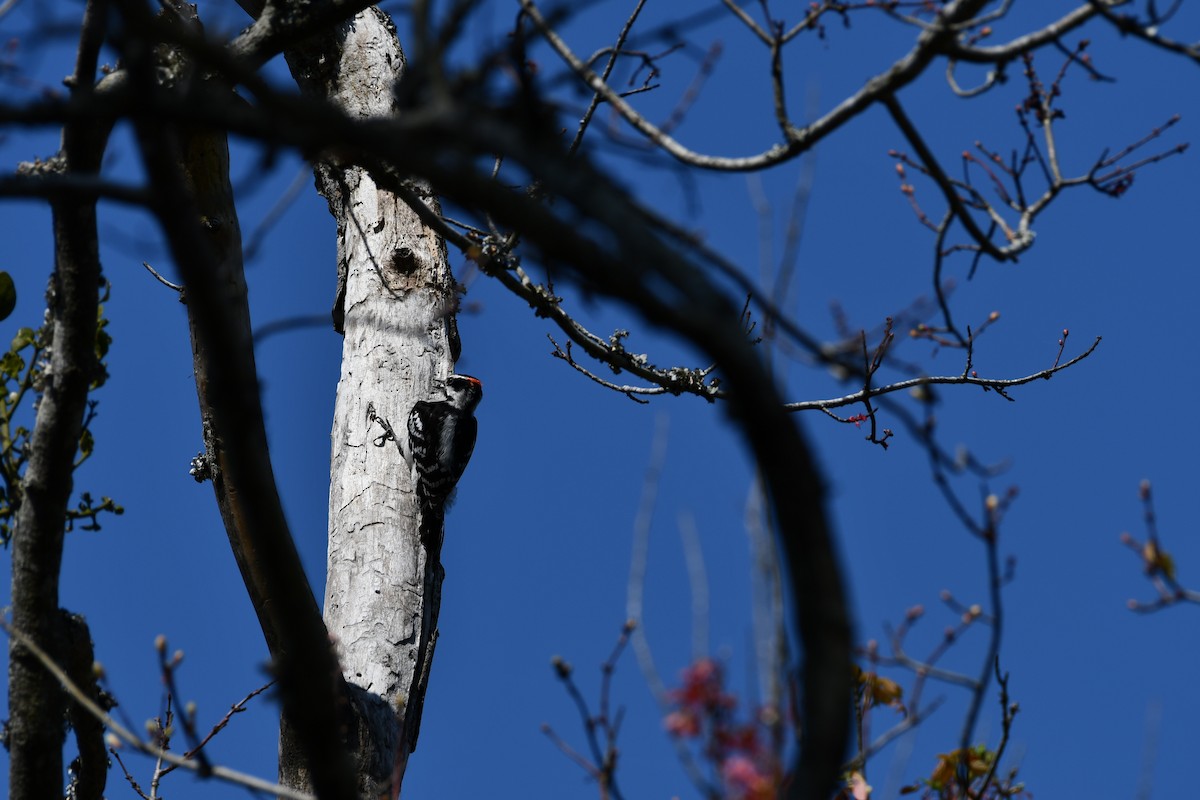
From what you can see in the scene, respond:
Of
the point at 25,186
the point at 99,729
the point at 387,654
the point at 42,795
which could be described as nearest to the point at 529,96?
the point at 25,186

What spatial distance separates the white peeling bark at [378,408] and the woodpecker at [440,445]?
0.07 m

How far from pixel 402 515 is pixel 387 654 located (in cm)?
70

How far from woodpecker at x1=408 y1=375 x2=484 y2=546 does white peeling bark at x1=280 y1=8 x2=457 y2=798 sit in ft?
0.24

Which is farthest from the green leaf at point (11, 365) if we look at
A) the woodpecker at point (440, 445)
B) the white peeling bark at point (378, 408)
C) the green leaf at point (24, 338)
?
→ the woodpecker at point (440, 445)

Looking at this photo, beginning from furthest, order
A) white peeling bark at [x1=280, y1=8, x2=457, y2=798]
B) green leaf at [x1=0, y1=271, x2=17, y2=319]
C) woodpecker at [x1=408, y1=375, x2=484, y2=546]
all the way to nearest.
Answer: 1. woodpecker at [x1=408, y1=375, x2=484, y2=546]
2. white peeling bark at [x1=280, y1=8, x2=457, y2=798]
3. green leaf at [x1=0, y1=271, x2=17, y2=319]

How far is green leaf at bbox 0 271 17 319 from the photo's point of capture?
3.69 m

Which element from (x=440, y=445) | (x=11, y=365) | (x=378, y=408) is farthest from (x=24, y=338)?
(x=440, y=445)

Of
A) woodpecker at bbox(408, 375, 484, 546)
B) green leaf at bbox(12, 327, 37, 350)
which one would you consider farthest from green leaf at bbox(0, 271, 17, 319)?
woodpecker at bbox(408, 375, 484, 546)

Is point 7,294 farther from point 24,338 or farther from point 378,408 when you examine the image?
point 378,408

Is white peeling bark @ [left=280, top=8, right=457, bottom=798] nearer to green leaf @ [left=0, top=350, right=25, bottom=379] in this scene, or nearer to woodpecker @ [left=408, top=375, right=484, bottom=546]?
woodpecker @ [left=408, top=375, right=484, bottom=546]

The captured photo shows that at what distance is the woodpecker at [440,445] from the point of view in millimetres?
5113

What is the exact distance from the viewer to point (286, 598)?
180 centimetres

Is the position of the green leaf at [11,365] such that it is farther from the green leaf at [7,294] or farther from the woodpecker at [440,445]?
the woodpecker at [440,445]

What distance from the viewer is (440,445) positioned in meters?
5.89
